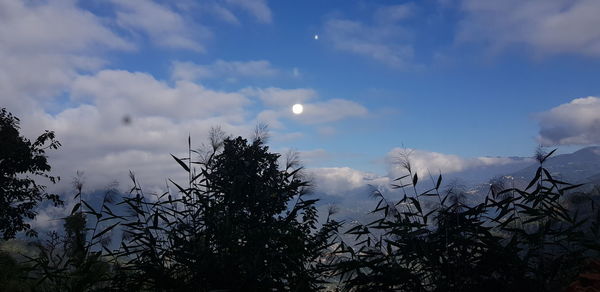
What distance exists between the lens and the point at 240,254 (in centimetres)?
658

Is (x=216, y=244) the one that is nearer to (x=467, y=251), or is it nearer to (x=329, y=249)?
(x=329, y=249)

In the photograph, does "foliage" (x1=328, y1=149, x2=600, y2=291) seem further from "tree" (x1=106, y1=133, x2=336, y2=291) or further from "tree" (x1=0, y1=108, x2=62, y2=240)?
"tree" (x1=0, y1=108, x2=62, y2=240)

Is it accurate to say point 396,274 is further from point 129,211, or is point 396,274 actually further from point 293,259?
point 129,211

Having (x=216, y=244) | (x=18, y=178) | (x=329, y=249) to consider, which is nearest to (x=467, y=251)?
(x=329, y=249)

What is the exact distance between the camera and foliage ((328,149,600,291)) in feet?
20.4

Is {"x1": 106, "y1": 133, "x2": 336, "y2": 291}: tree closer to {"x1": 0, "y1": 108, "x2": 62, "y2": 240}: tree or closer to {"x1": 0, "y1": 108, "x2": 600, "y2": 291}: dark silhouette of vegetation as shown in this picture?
{"x1": 0, "y1": 108, "x2": 600, "y2": 291}: dark silhouette of vegetation

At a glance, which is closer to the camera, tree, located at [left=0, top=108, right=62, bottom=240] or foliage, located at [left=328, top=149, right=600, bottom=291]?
foliage, located at [left=328, top=149, right=600, bottom=291]

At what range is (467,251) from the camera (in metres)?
6.80

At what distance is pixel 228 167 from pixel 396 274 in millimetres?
5589

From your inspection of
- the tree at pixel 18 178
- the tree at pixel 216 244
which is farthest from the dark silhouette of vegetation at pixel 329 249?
the tree at pixel 18 178

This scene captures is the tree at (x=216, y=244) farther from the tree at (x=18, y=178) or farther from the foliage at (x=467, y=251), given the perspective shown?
the tree at (x=18, y=178)

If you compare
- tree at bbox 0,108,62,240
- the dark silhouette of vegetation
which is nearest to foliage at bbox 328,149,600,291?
the dark silhouette of vegetation

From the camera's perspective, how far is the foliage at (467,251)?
623cm

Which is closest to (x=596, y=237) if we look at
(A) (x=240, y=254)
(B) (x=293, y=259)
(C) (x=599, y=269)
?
(C) (x=599, y=269)
